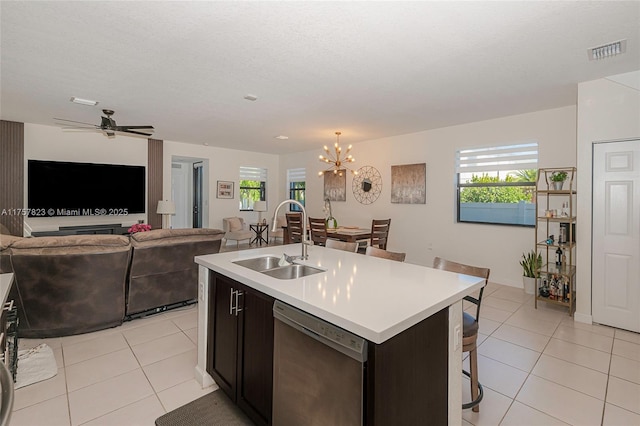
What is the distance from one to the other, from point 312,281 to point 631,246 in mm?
3441

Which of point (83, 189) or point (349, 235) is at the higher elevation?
point (83, 189)

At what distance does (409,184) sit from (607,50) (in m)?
3.39

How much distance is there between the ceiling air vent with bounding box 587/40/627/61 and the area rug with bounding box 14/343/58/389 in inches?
198

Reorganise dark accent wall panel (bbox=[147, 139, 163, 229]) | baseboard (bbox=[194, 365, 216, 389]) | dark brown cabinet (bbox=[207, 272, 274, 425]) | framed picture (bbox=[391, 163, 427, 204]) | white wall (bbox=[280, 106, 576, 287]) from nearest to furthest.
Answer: dark brown cabinet (bbox=[207, 272, 274, 425])
baseboard (bbox=[194, 365, 216, 389])
white wall (bbox=[280, 106, 576, 287])
framed picture (bbox=[391, 163, 427, 204])
dark accent wall panel (bbox=[147, 139, 163, 229])

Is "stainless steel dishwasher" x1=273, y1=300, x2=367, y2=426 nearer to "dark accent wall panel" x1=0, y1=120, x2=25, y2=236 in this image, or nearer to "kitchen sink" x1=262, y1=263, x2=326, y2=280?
"kitchen sink" x1=262, y1=263, x2=326, y2=280

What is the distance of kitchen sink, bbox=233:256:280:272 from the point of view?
2.26m

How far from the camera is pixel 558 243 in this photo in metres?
3.70

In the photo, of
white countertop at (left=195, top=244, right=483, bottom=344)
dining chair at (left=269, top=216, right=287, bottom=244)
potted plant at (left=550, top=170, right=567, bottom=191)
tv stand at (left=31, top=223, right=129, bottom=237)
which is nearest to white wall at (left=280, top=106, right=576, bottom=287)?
potted plant at (left=550, top=170, right=567, bottom=191)

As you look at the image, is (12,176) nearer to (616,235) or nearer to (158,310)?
(158,310)

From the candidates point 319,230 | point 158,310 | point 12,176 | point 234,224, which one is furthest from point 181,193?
point 158,310

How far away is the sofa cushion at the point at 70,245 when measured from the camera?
8.51 ft

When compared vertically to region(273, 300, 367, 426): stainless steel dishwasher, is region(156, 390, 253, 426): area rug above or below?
below

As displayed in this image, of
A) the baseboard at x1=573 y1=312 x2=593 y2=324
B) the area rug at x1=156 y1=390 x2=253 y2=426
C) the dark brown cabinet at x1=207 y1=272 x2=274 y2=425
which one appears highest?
the dark brown cabinet at x1=207 y1=272 x2=274 y2=425

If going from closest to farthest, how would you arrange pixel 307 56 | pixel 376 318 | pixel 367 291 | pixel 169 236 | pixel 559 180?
pixel 376 318 < pixel 367 291 < pixel 307 56 < pixel 169 236 < pixel 559 180
